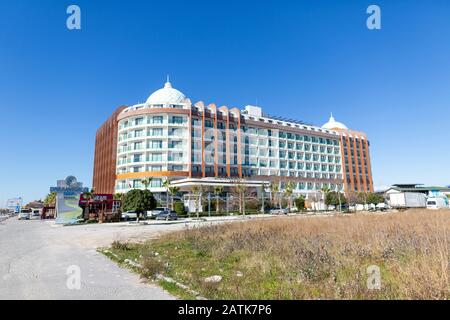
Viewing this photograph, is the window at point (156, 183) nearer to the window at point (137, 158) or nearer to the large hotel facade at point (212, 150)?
the large hotel facade at point (212, 150)

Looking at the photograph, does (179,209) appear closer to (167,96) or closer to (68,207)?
(68,207)

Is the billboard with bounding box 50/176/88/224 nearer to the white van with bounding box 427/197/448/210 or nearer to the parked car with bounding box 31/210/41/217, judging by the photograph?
the parked car with bounding box 31/210/41/217

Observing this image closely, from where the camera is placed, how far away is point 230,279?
7.14 m

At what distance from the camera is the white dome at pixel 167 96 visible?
77.9 meters

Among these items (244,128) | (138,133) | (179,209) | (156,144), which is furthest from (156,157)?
(244,128)

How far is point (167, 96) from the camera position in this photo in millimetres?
78688

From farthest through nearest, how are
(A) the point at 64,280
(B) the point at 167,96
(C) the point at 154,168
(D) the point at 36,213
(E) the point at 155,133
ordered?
(B) the point at 167,96 < (D) the point at 36,213 < (E) the point at 155,133 < (C) the point at 154,168 < (A) the point at 64,280

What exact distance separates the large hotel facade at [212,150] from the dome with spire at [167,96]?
0.92 feet

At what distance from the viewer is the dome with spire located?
3068 inches

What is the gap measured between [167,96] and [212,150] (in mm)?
21334

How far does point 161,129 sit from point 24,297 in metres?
64.8

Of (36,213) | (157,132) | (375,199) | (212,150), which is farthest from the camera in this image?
(36,213)
